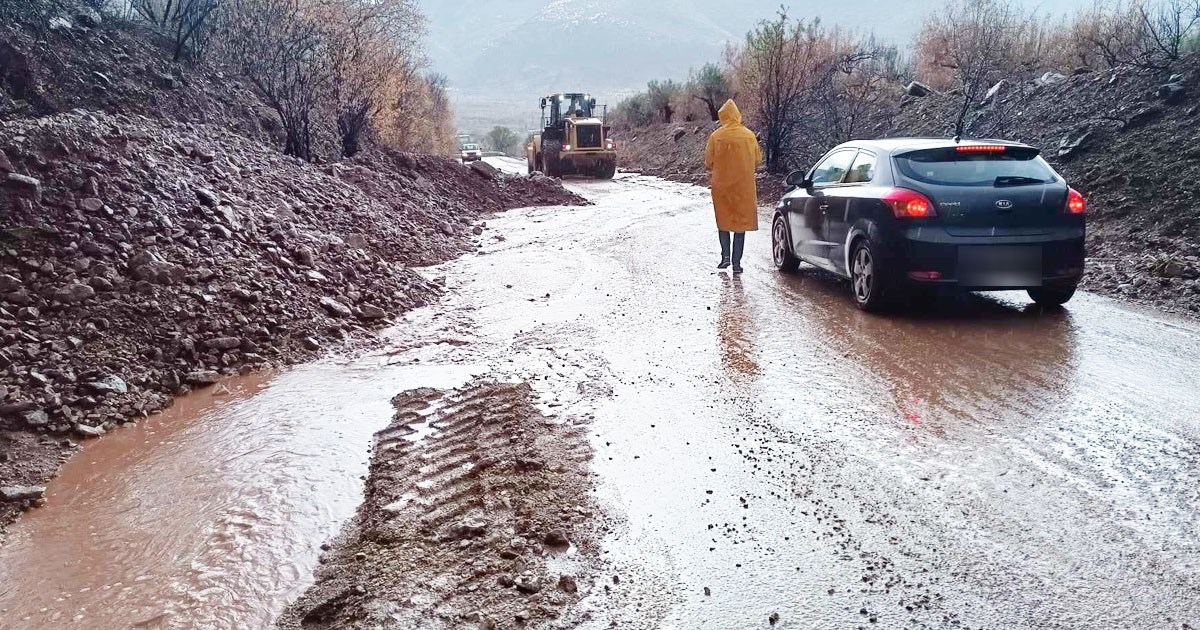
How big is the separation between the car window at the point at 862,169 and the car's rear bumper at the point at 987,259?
3.30ft

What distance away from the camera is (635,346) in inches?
275

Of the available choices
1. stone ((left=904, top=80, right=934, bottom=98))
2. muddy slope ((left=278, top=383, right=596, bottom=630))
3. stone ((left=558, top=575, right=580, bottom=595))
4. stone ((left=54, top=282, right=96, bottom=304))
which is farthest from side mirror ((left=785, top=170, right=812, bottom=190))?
stone ((left=904, top=80, right=934, bottom=98))

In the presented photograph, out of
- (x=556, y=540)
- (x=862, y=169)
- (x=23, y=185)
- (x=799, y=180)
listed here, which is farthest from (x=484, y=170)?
(x=556, y=540)

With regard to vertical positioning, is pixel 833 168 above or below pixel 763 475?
above

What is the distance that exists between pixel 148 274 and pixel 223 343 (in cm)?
87

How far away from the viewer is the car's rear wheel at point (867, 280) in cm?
751

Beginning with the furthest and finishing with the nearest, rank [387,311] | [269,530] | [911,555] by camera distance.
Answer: [387,311] → [269,530] → [911,555]

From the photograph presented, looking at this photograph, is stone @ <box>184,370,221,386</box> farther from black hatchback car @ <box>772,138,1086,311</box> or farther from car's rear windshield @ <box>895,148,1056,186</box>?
car's rear windshield @ <box>895,148,1056,186</box>

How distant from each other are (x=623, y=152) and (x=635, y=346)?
35890 mm

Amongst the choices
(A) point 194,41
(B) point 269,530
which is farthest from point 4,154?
(A) point 194,41

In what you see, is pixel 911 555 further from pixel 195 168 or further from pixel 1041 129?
pixel 1041 129

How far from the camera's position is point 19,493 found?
175 inches

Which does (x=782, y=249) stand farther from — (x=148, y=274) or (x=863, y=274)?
(x=148, y=274)

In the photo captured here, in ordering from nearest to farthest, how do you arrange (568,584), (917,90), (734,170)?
(568,584), (734,170), (917,90)
